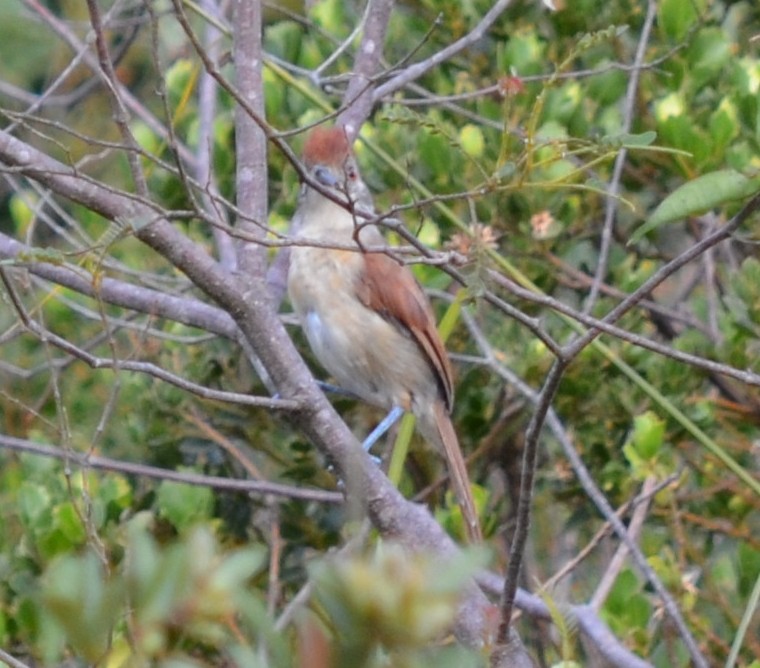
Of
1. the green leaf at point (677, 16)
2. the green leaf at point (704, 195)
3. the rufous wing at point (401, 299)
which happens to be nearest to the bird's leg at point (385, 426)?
the rufous wing at point (401, 299)

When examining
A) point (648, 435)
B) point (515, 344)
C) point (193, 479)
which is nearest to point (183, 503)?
point (193, 479)

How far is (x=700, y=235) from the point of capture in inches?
152

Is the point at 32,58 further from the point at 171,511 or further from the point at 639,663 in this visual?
the point at 639,663

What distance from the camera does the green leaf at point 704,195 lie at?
78.5 inches

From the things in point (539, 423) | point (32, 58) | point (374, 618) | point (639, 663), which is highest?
point (32, 58)

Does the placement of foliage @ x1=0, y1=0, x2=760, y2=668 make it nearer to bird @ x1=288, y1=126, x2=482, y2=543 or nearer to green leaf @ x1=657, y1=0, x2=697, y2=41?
green leaf @ x1=657, y1=0, x2=697, y2=41

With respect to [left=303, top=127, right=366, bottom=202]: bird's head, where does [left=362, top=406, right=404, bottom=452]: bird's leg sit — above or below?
below

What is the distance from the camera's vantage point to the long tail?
319cm

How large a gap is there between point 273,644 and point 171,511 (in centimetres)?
257

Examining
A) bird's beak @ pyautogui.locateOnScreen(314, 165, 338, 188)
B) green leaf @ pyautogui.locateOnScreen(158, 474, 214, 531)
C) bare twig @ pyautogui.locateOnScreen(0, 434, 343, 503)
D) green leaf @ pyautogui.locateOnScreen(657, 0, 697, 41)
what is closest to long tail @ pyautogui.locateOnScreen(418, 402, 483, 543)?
bare twig @ pyautogui.locateOnScreen(0, 434, 343, 503)

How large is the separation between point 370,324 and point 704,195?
1.75m

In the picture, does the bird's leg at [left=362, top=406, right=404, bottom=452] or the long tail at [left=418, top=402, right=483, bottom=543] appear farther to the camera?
the bird's leg at [left=362, top=406, right=404, bottom=452]

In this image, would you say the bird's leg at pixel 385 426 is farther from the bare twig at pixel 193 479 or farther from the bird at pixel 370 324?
the bare twig at pixel 193 479

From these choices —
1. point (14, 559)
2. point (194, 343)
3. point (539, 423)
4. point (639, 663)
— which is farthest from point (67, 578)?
point (194, 343)
